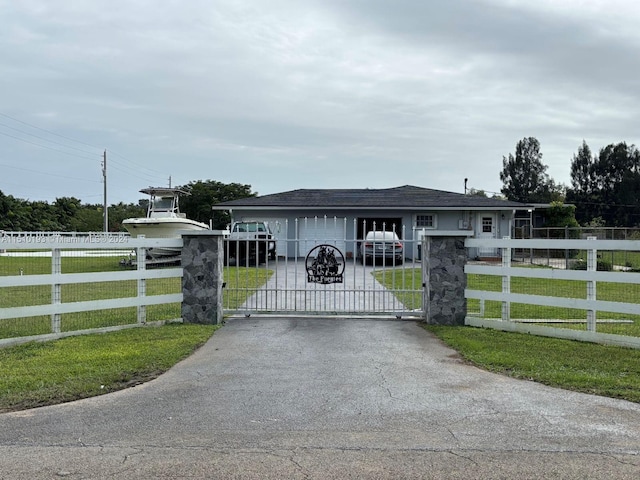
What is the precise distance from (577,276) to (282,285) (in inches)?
343

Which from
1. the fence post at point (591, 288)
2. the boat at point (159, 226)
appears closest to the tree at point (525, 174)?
the boat at point (159, 226)

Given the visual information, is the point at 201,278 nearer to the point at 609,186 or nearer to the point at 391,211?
the point at 391,211

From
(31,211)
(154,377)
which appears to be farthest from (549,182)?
(154,377)

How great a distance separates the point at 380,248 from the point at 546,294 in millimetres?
5230

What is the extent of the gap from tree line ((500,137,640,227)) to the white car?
4903 centimetres

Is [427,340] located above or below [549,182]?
below

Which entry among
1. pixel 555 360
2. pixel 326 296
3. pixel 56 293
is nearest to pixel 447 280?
pixel 555 360

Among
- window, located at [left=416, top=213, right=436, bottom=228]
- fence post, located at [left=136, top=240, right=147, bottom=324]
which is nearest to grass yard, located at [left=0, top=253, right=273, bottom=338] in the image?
fence post, located at [left=136, top=240, right=147, bottom=324]

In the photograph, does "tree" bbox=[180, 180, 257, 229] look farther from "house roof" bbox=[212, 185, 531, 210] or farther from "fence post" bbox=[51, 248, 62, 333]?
"fence post" bbox=[51, 248, 62, 333]

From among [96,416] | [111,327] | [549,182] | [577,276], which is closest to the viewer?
[96,416]

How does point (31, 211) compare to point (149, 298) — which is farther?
point (31, 211)

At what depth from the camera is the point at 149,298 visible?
9547mm

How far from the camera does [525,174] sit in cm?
6925

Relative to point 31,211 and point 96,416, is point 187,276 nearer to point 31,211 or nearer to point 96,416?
point 96,416
